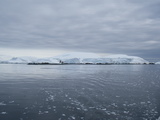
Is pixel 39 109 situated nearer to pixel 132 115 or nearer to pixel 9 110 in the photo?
pixel 9 110

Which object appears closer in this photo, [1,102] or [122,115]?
[122,115]

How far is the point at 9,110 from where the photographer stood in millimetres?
10914

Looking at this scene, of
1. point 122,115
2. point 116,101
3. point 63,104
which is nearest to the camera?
point 122,115

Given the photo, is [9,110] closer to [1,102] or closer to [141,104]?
[1,102]

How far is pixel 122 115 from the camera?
10.2 m

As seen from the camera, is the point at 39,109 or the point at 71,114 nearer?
the point at 71,114

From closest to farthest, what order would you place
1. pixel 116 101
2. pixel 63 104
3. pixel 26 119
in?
1. pixel 26 119
2. pixel 63 104
3. pixel 116 101

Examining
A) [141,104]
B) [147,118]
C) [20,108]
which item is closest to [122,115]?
[147,118]

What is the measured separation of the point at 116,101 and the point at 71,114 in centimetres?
503

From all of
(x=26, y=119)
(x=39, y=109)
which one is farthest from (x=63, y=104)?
(x=26, y=119)

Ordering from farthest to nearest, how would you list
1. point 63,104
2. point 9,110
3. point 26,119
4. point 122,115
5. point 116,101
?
1. point 116,101
2. point 63,104
3. point 9,110
4. point 122,115
5. point 26,119

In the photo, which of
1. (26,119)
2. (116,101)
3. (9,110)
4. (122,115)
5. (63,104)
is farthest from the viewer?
(116,101)

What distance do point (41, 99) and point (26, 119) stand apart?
466 centimetres

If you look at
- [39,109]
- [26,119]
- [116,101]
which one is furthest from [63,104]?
[116,101]
